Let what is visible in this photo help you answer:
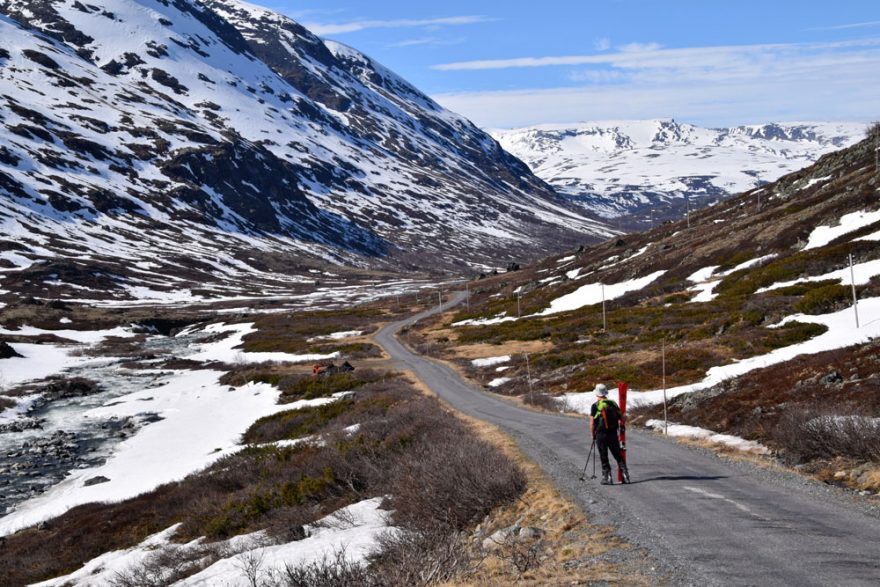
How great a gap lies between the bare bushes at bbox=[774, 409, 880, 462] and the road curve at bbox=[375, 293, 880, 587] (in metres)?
1.20

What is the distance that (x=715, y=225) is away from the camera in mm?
94375

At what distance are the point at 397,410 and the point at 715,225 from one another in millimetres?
76145

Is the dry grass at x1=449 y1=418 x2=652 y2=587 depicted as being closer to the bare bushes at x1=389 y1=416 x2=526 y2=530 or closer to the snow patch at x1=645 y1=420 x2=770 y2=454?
the bare bushes at x1=389 y1=416 x2=526 y2=530

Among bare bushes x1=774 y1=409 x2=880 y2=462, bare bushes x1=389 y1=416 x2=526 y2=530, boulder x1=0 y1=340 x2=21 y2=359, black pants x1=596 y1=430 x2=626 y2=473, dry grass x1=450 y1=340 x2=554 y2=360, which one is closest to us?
bare bushes x1=774 y1=409 x2=880 y2=462

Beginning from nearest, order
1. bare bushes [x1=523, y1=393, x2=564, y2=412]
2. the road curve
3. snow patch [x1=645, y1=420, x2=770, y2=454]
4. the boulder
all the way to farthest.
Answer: the road curve → snow patch [x1=645, y1=420, x2=770, y2=454] → bare bushes [x1=523, y1=393, x2=564, y2=412] → the boulder

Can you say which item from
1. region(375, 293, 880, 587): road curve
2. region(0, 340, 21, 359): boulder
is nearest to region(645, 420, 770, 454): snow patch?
region(375, 293, 880, 587): road curve

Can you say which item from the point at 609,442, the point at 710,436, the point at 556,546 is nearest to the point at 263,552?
the point at 556,546

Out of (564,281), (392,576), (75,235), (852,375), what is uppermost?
(75,235)

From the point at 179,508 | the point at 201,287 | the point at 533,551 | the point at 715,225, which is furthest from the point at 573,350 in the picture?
the point at 201,287

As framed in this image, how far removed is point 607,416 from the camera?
606 inches

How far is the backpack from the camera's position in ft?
50.5

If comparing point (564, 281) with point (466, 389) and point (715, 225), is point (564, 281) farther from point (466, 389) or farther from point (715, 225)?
point (466, 389)

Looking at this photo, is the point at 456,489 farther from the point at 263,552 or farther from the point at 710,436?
the point at 710,436

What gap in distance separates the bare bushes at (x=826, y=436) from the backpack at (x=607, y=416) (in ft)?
14.2
